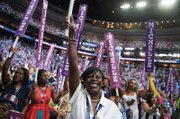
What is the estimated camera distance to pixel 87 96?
2256mm

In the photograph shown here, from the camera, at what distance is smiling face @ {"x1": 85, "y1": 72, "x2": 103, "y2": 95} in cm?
229

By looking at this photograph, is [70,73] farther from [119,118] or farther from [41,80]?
[41,80]

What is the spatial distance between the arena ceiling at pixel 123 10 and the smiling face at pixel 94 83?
3310cm

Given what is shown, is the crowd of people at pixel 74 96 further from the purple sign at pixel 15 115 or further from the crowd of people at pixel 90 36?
the crowd of people at pixel 90 36

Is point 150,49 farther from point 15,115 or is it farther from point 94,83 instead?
point 15,115

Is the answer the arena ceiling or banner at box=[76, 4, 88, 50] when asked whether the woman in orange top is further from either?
the arena ceiling

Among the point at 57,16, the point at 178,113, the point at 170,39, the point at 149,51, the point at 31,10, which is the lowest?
the point at 178,113

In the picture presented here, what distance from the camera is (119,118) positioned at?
2227mm

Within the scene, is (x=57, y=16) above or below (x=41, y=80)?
above

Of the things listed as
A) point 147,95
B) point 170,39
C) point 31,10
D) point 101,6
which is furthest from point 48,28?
point 147,95

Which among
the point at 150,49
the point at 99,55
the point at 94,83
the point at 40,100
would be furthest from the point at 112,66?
the point at 99,55

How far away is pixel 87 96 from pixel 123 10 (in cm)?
3946

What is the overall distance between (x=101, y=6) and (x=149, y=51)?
33.0m

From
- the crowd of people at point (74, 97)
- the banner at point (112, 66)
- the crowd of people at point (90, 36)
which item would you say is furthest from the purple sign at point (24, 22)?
the crowd of people at point (90, 36)
